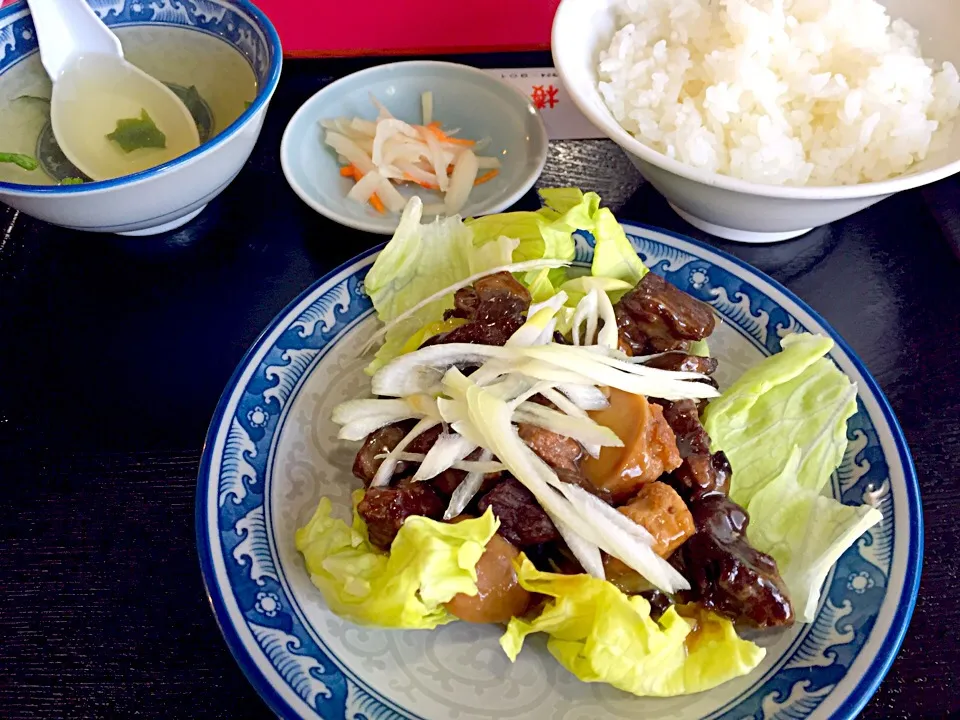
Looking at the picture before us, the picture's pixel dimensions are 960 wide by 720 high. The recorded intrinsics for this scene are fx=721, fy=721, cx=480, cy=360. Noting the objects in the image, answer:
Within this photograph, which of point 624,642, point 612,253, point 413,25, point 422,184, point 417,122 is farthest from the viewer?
point 413,25

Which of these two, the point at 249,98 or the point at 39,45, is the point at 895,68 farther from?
the point at 39,45

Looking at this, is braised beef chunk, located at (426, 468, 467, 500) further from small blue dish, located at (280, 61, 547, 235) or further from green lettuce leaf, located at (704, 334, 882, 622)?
small blue dish, located at (280, 61, 547, 235)

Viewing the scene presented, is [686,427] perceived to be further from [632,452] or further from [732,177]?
[732,177]

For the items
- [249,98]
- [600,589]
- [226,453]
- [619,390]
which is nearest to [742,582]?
[600,589]

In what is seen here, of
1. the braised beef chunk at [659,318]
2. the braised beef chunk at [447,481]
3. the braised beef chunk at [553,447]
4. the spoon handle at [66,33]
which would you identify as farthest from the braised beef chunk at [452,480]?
the spoon handle at [66,33]

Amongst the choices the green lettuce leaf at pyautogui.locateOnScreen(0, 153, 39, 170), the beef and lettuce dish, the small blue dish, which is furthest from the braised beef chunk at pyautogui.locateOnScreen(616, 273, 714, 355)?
the green lettuce leaf at pyautogui.locateOnScreen(0, 153, 39, 170)

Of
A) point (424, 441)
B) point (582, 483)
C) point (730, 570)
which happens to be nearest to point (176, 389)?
point (424, 441)
